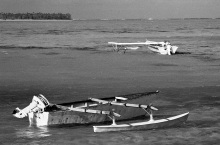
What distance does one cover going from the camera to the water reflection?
55.4ft

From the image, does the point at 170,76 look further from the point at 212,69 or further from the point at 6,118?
the point at 6,118

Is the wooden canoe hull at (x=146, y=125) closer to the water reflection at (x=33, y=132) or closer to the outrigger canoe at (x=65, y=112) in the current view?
the outrigger canoe at (x=65, y=112)

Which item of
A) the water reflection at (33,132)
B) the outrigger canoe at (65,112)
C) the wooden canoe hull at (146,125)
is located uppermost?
the outrigger canoe at (65,112)

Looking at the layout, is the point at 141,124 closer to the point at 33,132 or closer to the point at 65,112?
the point at 65,112

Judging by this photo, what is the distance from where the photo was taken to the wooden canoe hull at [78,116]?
17.7 meters

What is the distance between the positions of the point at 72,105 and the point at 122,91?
8137 mm

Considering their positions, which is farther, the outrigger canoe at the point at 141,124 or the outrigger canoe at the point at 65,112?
the outrigger canoe at the point at 65,112

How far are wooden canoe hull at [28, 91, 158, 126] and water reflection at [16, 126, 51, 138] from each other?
20 cm

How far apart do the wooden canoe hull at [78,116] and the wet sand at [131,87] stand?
2.07ft

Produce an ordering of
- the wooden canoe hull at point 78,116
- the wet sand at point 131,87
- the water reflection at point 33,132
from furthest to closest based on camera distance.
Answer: the wooden canoe hull at point 78,116
the water reflection at point 33,132
the wet sand at point 131,87

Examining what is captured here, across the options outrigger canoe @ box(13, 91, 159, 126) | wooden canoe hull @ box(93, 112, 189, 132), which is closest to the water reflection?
outrigger canoe @ box(13, 91, 159, 126)

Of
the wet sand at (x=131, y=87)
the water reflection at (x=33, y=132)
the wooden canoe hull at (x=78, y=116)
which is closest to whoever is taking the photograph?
the wet sand at (x=131, y=87)

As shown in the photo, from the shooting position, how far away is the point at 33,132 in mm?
17297

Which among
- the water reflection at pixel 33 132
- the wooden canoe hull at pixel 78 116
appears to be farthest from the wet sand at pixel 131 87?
the wooden canoe hull at pixel 78 116
